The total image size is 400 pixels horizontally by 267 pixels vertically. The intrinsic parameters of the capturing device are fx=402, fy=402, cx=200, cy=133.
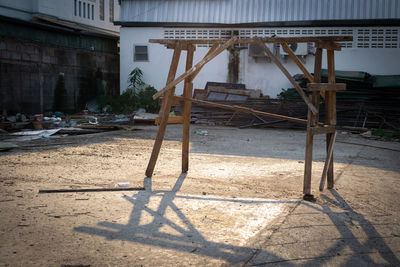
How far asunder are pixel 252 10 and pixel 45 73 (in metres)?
8.80

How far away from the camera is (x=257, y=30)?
17062mm

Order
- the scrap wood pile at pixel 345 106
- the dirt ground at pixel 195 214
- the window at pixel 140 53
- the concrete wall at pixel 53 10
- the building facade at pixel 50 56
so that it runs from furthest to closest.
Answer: the window at pixel 140 53 → the concrete wall at pixel 53 10 → the building facade at pixel 50 56 → the scrap wood pile at pixel 345 106 → the dirt ground at pixel 195 214

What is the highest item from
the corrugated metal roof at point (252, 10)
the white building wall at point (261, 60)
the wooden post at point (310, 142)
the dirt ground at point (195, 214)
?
the corrugated metal roof at point (252, 10)

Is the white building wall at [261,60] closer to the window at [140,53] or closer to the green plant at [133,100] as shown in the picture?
the window at [140,53]

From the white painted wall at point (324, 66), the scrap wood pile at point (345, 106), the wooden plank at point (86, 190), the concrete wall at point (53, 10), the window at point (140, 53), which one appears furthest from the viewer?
the window at point (140, 53)

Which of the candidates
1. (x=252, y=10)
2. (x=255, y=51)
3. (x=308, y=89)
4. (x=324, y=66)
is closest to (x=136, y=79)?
(x=255, y=51)

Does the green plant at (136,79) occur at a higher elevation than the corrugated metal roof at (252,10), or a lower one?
lower

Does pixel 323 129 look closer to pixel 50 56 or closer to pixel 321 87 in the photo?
pixel 321 87

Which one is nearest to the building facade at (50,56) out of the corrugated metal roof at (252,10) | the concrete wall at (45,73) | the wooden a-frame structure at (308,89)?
the concrete wall at (45,73)

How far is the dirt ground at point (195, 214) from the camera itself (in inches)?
110

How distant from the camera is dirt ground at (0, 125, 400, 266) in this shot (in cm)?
279

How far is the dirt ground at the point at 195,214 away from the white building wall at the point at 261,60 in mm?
10315

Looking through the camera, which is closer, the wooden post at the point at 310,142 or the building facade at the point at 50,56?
the wooden post at the point at 310,142

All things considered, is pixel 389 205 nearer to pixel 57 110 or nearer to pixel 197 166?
pixel 197 166
